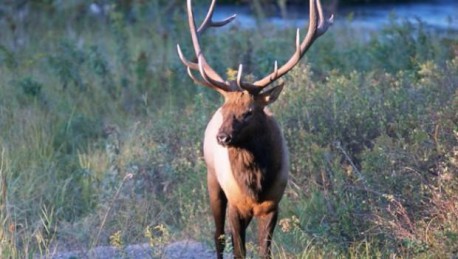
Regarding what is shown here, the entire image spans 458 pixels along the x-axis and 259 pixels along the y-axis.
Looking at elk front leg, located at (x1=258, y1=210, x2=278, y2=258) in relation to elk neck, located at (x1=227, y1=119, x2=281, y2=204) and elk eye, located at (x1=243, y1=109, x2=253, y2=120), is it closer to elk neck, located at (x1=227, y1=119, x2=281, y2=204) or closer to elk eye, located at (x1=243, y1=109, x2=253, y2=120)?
elk neck, located at (x1=227, y1=119, x2=281, y2=204)

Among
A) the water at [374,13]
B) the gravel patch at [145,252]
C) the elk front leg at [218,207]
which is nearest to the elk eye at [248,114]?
the elk front leg at [218,207]

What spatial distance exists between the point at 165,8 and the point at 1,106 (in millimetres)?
5782

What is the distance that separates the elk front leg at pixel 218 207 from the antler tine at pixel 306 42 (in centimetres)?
82

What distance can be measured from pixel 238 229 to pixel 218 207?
1.73 feet

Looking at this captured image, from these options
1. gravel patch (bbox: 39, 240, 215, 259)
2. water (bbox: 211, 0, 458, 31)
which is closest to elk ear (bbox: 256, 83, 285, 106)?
gravel patch (bbox: 39, 240, 215, 259)

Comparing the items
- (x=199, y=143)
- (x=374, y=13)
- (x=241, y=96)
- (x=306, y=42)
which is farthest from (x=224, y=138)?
(x=374, y=13)

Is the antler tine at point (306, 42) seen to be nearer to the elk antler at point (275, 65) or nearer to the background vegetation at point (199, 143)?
the elk antler at point (275, 65)

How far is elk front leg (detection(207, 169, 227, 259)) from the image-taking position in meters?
8.38

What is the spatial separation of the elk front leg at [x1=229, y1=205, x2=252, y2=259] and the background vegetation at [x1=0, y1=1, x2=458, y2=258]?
0.27 m

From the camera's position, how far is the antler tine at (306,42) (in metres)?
7.84

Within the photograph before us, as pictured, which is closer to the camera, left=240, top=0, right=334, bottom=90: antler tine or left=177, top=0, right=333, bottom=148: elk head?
left=177, top=0, right=333, bottom=148: elk head

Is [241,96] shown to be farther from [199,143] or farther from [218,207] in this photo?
[199,143]

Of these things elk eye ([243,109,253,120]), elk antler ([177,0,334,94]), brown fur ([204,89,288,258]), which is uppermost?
elk antler ([177,0,334,94])

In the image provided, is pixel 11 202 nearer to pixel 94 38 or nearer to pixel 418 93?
pixel 418 93
